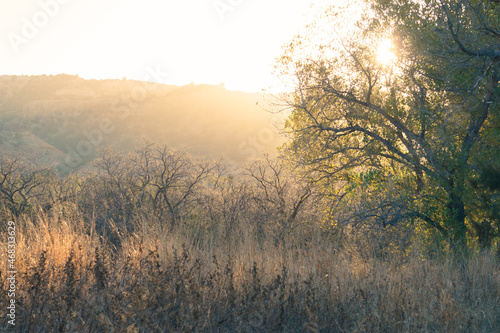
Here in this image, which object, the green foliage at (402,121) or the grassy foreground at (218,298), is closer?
the grassy foreground at (218,298)

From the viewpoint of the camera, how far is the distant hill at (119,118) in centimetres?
5738

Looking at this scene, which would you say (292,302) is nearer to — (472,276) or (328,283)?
(328,283)

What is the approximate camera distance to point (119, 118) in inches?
2709

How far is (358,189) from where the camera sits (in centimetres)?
1073

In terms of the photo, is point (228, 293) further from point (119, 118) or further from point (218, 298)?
point (119, 118)

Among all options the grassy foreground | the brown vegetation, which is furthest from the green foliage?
the grassy foreground

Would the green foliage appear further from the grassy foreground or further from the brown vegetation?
the grassy foreground

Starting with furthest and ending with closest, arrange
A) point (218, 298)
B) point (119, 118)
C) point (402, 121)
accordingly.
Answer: point (119, 118), point (402, 121), point (218, 298)

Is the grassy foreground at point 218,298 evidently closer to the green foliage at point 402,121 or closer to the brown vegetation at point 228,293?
the brown vegetation at point 228,293

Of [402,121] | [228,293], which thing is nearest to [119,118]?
[402,121]

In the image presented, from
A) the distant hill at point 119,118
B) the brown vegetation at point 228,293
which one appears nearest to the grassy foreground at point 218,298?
the brown vegetation at point 228,293

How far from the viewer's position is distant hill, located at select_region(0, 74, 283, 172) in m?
57.4

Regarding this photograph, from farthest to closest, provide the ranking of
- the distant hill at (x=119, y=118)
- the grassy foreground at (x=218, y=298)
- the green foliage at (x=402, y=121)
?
1. the distant hill at (x=119, y=118)
2. the green foliage at (x=402, y=121)
3. the grassy foreground at (x=218, y=298)

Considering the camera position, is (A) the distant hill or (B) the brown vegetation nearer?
(B) the brown vegetation
